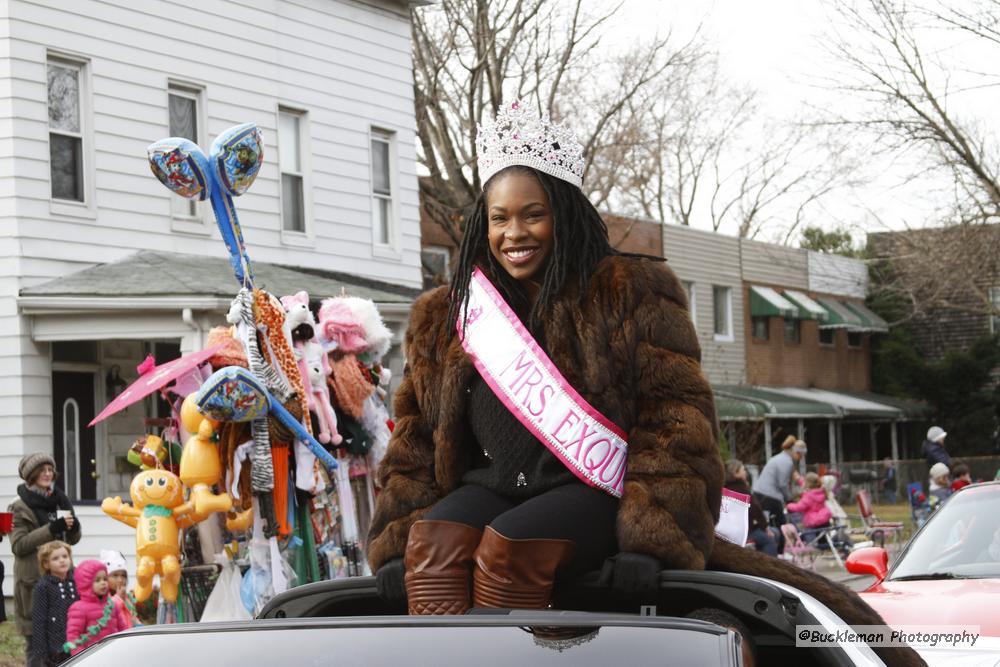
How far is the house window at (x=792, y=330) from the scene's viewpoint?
4222 centimetres

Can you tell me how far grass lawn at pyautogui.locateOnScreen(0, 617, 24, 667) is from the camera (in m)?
11.2

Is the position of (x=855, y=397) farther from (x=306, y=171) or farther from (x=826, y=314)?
(x=306, y=171)

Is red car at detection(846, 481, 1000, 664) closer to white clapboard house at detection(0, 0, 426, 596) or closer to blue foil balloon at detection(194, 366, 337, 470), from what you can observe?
blue foil balloon at detection(194, 366, 337, 470)

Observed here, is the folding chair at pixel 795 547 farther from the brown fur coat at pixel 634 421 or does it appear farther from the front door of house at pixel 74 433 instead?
the brown fur coat at pixel 634 421

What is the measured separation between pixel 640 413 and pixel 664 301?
1.08ft

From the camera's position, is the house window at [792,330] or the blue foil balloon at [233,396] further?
the house window at [792,330]

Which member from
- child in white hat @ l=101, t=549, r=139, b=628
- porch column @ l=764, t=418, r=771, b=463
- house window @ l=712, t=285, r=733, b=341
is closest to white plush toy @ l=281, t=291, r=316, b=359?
child in white hat @ l=101, t=549, r=139, b=628

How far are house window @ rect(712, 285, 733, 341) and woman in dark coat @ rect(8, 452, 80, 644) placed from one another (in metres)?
29.1

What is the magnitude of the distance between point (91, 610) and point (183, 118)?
9001mm

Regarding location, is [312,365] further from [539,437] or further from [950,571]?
[539,437]

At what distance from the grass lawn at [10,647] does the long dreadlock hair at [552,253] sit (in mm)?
7835

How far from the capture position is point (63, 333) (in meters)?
14.9

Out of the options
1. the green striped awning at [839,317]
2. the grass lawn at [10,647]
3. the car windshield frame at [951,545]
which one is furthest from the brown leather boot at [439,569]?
the green striped awning at [839,317]

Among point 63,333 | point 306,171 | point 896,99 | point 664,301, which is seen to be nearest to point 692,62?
point 896,99
